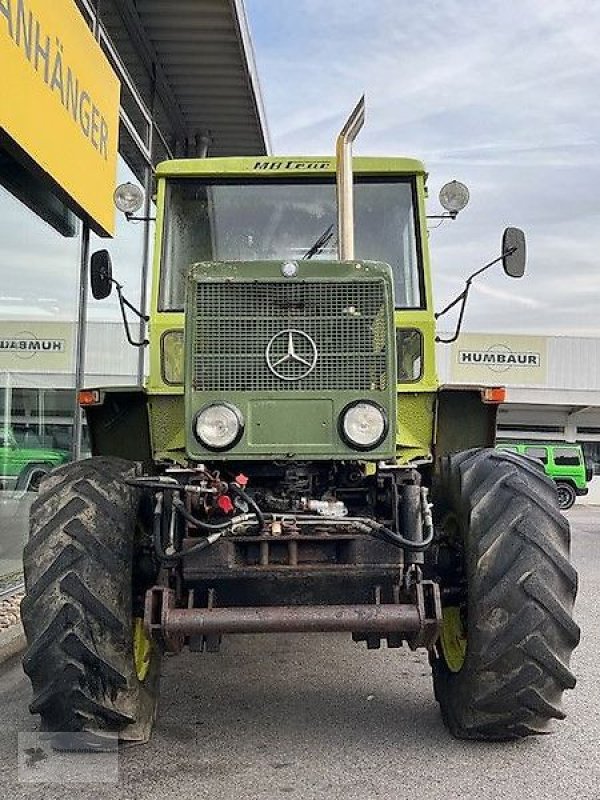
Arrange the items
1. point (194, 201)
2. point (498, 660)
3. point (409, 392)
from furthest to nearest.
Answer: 1. point (194, 201)
2. point (409, 392)
3. point (498, 660)

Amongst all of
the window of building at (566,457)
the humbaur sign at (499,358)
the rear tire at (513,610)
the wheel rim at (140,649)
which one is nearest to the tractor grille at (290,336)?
the rear tire at (513,610)

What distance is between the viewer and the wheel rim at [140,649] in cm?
462

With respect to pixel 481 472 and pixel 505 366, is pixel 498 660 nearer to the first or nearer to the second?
pixel 481 472

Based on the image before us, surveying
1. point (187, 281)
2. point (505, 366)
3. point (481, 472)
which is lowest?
point (481, 472)

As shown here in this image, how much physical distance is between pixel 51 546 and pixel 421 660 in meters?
2.93

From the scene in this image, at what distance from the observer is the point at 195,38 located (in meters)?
10.9

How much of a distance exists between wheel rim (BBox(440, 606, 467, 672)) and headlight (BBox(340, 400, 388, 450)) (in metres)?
1.05

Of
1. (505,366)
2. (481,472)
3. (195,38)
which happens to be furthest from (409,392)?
(505,366)

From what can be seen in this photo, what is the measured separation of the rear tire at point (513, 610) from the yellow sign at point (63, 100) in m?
4.38

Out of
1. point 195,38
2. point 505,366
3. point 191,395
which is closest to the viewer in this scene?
point 191,395

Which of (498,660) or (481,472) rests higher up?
(481,472)

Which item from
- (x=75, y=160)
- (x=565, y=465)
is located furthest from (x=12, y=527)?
(x=565, y=465)

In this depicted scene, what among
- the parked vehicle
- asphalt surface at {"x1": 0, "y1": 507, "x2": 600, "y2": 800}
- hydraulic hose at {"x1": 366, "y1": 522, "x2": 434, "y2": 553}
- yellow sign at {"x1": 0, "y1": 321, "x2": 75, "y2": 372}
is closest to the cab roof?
hydraulic hose at {"x1": 366, "y1": 522, "x2": 434, "y2": 553}

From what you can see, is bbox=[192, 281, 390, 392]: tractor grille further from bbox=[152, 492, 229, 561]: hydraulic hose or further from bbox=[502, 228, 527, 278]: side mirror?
bbox=[502, 228, 527, 278]: side mirror
